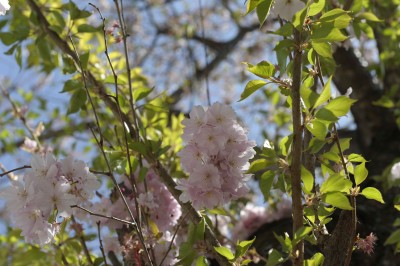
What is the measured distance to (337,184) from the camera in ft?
3.97

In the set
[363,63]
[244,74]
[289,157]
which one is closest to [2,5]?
[289,157]

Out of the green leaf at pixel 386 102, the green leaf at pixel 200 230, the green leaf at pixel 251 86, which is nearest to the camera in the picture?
the green leaf at pixel 251 86

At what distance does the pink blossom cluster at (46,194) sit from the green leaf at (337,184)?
20.6 inches

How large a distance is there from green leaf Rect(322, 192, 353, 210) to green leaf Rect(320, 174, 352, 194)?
10 mm

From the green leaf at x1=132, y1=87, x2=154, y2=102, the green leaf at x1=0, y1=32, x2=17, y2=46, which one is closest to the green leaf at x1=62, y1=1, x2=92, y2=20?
the green leaf at x1=0, y1=32, x2=17, y2=46

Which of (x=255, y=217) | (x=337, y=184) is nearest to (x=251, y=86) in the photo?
(x=337, y=184)

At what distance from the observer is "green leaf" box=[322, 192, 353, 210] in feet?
3.94

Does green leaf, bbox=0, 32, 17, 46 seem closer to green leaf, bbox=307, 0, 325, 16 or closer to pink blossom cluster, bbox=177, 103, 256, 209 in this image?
pink blossom cluster, bbox=177, 103, 256, 209

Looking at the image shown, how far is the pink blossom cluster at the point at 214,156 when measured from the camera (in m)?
1.27

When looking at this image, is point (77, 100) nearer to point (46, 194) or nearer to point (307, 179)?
point (46, 194)

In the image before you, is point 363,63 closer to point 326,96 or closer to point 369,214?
point 369,214

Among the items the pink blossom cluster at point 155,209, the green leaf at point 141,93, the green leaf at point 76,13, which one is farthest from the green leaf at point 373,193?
the green leaf at point 76,13

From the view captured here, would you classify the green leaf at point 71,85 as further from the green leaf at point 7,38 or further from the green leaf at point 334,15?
the green leaf at point 334,15

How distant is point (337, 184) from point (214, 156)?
0.26m
